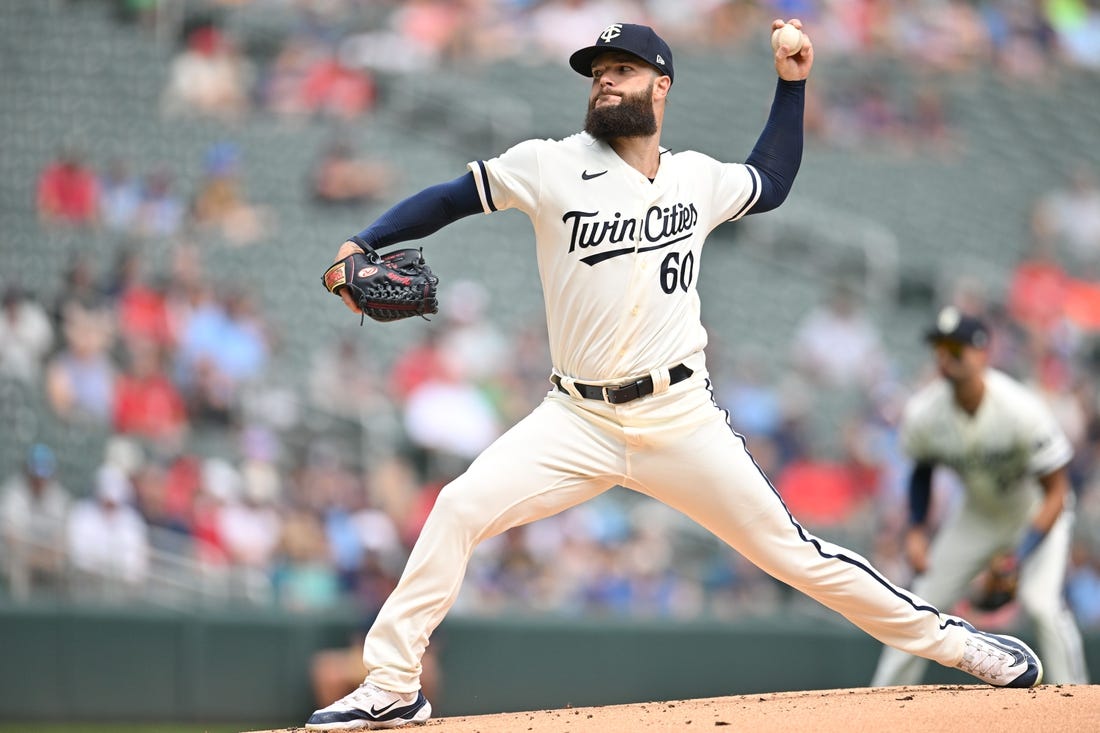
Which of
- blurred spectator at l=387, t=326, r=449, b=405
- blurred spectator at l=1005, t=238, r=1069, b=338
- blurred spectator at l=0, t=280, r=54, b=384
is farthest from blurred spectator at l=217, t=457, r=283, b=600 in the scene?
blurred spectator at l=1005, t=238, r=1069, b=338

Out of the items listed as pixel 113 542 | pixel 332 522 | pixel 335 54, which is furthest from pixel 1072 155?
pixel 113 542

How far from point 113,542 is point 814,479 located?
16.9 ft

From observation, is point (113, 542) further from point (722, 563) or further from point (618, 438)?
point (618, 438)

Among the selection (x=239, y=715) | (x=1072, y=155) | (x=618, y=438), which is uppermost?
(x=1072, y=155)

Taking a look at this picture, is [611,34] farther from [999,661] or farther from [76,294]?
[76,294]

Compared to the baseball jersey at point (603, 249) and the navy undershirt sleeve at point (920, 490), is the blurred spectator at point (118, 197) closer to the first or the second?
the navy undershirt sleeve at point (920, 490)

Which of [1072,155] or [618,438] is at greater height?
[1072,155]

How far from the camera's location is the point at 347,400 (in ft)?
36.8

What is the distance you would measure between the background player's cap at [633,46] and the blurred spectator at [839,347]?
8.42 meters

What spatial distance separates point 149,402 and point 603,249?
6.61 metres

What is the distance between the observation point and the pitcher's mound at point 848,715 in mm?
4574

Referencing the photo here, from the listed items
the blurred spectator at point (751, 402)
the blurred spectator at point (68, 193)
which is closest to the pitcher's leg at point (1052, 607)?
the blurred spectator at point (751, 402)

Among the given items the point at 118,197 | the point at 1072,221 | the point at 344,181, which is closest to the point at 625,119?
the point at 118,197

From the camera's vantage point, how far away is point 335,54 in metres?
13.9
